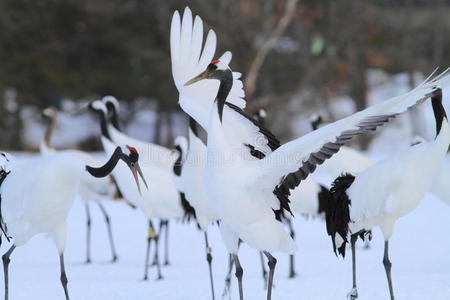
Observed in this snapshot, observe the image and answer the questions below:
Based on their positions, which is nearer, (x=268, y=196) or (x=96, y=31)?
(x=268, y=196)

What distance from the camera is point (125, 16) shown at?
16.9m

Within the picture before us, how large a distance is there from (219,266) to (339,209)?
89.6 inches

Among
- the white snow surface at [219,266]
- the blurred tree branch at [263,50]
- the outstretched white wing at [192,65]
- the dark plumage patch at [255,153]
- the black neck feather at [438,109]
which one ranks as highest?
the blurred tree branch at [263,50]

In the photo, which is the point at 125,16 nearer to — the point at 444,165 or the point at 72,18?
the point at 72,18

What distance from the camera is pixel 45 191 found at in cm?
509

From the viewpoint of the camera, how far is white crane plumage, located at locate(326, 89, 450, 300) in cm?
483

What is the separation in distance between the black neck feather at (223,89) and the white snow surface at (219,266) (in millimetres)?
1623

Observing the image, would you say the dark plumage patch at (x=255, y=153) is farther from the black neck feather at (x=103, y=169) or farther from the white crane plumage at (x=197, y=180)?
the black neck feather at (x=103, y=169)

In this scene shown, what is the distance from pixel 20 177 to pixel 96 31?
1236 centimetres

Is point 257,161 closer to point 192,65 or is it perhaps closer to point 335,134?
point 335,134

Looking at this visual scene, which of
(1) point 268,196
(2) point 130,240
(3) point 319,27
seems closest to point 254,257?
(2) point 130,240

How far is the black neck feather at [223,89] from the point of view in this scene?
4.82 m

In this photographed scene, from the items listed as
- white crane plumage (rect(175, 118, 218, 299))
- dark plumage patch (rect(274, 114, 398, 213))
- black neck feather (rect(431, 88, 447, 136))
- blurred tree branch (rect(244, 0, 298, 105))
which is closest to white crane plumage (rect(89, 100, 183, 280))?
white crane plumage (rect(175, 118, 218, 299))

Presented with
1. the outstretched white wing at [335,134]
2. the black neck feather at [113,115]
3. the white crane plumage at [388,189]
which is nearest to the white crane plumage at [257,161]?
the outstretched white wing at [335,134]
